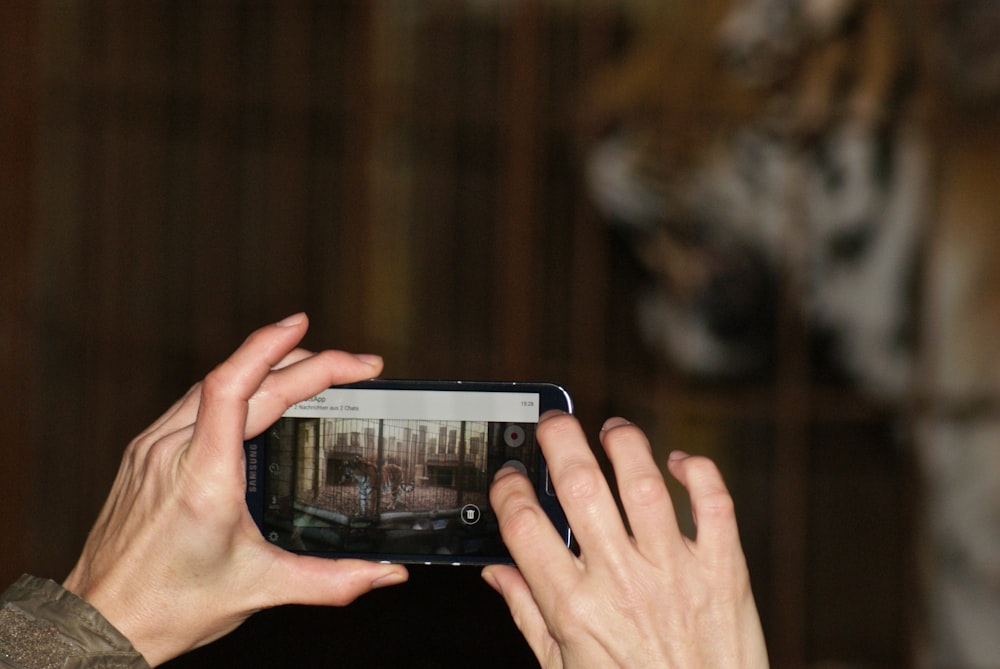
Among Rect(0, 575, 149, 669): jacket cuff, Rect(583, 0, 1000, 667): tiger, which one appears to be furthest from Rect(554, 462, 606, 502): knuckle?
Rect(583, 0, 1000, 667): tiger

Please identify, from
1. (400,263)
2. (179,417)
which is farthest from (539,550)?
(400,263)

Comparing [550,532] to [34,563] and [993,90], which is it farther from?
[34,563]

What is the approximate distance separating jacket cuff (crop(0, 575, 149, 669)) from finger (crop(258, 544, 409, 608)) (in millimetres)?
106

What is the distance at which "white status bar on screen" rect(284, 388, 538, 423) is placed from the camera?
80cm

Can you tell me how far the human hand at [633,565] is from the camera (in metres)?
0.65

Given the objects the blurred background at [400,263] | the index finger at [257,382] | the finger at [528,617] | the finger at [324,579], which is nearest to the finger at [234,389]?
the index finger at [257,382]

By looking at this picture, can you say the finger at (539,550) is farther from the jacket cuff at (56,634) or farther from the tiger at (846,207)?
the tiger at (846,207)

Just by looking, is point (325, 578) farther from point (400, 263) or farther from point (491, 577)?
point (400, 263)

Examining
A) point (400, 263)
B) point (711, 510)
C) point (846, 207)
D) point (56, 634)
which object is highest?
point (846, 207)

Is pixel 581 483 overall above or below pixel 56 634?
above

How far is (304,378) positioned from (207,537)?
0.13 meters

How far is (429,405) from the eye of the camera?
80cm

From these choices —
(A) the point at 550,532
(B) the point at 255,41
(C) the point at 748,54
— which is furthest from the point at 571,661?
(B) the point at 255,41

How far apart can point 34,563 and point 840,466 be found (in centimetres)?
177
